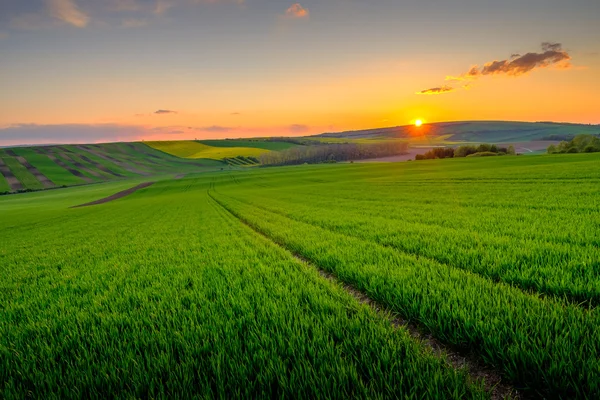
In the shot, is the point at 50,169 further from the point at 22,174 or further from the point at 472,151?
the point at 472,151

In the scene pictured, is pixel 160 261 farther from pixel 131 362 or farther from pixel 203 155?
pixel 203 155

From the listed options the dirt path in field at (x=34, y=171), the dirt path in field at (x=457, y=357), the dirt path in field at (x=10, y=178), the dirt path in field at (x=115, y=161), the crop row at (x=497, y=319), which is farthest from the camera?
the dirt path in field at (x=115, y=161)

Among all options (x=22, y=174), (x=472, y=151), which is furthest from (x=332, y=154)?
(x=22, y=174)

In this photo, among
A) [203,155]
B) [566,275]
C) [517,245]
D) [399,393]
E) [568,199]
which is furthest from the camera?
[203,155]

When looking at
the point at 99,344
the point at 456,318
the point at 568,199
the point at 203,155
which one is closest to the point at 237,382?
the point at 99,344

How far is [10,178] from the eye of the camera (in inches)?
4028

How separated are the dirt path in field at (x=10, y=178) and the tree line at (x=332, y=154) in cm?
10307

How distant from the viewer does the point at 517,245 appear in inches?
266

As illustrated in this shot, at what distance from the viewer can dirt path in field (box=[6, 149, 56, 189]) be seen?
99.2m

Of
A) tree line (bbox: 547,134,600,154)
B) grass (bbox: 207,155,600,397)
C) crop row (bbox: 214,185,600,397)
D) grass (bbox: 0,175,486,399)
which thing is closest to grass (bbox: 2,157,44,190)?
grass (bbox: 0,175,486,399)

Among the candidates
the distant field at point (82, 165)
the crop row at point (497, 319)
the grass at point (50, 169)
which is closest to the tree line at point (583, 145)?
the crop row at point (497, 319)

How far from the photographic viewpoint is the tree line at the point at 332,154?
6329 inches

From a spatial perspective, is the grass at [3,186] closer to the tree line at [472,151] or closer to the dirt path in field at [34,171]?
the dirt path in field at [34,171]

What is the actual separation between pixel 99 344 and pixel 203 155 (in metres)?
202
